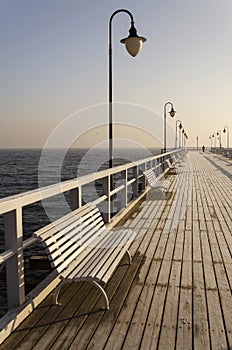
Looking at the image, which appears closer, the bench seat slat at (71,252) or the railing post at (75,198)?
the bench seat slat at (71,252)

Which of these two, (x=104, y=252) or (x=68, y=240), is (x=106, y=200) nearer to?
(x=104, y=252)

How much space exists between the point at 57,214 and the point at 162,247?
12.1m

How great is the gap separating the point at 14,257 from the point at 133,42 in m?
A: 4.40

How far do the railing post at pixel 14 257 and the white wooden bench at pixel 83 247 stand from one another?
0.50 ft

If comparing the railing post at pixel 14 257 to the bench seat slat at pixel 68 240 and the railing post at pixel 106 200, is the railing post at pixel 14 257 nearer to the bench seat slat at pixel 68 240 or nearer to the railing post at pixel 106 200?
the bench seat slat at pixel 68 240

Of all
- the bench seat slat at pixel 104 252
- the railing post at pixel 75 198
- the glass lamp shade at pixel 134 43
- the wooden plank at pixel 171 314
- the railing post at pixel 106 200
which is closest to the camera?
the wooden plank at pixel 171 314

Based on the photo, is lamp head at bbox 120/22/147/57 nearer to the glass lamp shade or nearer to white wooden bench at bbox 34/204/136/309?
the glass lamp shade

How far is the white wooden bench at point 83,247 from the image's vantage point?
111 inches

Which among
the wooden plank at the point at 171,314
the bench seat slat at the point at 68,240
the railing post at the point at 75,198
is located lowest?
the wooden plank at the point at 171,314

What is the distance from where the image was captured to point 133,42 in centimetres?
583

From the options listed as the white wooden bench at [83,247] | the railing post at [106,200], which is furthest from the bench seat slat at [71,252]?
the railing post at [106,200]

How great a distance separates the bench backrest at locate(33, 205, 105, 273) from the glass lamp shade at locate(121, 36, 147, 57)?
3.14 meters

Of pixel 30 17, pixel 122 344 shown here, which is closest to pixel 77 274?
pixel 122 344

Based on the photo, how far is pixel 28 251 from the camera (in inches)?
382
